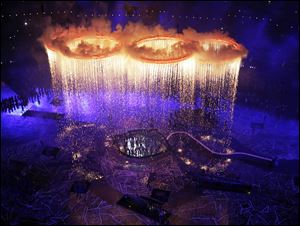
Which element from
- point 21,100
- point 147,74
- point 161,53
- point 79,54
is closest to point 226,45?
point 161,53

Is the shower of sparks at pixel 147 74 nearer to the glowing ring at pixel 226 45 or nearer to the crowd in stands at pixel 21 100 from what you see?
the glowing ring at pixel 226 45

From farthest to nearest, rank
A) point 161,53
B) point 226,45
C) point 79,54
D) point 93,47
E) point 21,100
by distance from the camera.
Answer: point 21,100 < point 226,45 < point 93,47 < point 79,54 < point 161,53

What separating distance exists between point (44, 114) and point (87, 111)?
8.70 feet

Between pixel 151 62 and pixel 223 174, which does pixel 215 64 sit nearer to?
pixel 151 62

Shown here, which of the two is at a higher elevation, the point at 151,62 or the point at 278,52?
the point at 151,62

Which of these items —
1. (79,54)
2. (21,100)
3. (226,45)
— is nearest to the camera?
(79,54)

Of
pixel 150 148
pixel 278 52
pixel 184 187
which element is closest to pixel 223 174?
pixel 184 187

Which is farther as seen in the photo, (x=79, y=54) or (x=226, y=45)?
(x=226, y=45)

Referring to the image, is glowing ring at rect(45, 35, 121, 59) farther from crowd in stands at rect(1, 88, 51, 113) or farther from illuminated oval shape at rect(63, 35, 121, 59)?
crowd in stands at rect(1, 88, 51, 113)

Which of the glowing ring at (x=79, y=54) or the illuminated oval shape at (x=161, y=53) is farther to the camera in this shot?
→ the glowing ring at (x=79, y=54)

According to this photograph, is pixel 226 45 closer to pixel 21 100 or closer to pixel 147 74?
pixel 147 74

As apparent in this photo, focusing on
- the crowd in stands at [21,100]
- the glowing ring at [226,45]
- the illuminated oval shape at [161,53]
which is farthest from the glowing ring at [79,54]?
the crowd in stands at [21,100]

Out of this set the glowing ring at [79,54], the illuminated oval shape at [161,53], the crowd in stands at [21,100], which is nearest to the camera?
the illuminated oval shape at [161,53]

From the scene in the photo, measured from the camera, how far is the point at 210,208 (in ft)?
42.9
